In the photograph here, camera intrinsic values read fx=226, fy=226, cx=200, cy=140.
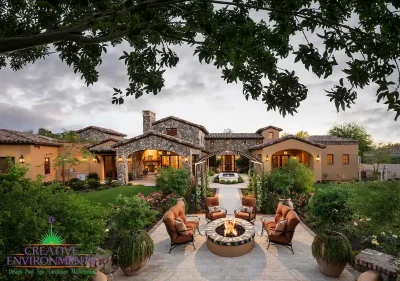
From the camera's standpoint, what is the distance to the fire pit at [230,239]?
6.74m

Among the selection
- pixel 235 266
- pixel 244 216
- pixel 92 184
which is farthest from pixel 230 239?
pixel 92 184

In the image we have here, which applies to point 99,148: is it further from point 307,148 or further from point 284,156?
point 307,148

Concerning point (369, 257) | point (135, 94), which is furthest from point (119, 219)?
point (369, 257)

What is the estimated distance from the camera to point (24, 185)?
11.6 ft

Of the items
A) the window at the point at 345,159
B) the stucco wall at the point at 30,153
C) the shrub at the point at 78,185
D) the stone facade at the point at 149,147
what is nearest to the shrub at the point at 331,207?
the stone facade at the point at 149,147

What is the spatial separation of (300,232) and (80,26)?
9.58m

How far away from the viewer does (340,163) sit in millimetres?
22297

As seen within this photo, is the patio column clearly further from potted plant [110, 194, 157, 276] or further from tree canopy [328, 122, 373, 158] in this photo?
tree canopy [328, 122, 373, 158]

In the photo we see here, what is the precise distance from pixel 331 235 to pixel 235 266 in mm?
2660

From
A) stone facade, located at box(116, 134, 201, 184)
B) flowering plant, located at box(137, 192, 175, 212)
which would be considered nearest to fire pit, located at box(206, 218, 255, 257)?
flowering plant, located at box(137, 192, 175, 212)

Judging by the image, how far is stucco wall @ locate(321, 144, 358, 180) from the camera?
2220 centimetres

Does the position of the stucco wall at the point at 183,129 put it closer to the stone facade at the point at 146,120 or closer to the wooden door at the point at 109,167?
the stone facade at the point at 146,120

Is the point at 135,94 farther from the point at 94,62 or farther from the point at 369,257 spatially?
the point at 369,257

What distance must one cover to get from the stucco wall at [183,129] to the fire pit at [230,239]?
18.1 metres
